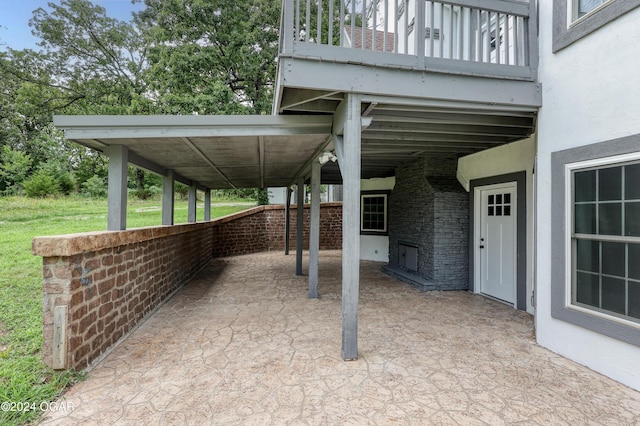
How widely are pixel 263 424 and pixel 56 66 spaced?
22.0 meters

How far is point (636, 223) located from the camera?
2658 millimetres

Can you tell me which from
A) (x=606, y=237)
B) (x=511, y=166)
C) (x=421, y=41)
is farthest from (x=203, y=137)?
(x=511, y=166)

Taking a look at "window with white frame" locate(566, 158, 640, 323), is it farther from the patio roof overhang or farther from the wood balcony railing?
the patio roof overhang

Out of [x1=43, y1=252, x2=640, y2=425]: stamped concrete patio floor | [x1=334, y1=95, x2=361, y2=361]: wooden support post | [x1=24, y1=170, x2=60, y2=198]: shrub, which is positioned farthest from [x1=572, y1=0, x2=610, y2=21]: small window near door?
[x1=24, y1=170, x2=60, y2=198]: shrub

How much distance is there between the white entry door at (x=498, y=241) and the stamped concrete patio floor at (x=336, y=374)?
62cm

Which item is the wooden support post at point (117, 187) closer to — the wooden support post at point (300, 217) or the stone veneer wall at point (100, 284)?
the stone veneer wall at point (100, 284)

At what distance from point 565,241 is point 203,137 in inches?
166

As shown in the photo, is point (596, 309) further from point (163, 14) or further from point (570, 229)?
point (163, 14)

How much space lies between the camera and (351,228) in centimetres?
308

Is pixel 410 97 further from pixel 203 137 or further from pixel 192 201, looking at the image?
pixel 192 201

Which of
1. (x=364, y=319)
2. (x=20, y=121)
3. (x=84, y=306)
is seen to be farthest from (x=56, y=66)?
(x=364, y=319)

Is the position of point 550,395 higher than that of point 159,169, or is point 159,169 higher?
point 159,169

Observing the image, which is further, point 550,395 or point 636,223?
point 636,223

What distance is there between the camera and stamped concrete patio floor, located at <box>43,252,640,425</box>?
2.26 m
